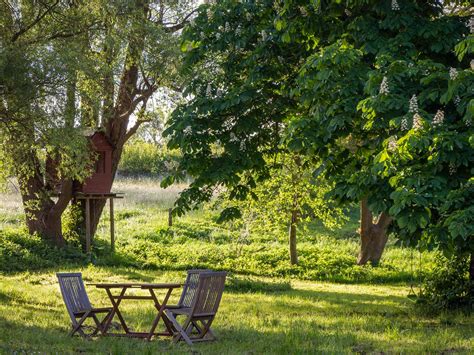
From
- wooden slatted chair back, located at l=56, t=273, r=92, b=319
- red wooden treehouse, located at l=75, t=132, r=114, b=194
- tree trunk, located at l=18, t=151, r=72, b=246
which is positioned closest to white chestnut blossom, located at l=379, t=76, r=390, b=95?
wooden slatted chair back, located at l=56, t=273, r=92, b=319

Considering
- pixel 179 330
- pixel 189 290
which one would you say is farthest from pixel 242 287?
pixel 179 330

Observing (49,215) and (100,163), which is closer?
(100,163)

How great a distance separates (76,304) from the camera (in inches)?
459

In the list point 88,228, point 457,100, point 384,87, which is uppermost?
point 384,87

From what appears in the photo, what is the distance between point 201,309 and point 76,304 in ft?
7.09

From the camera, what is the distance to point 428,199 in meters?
9.97

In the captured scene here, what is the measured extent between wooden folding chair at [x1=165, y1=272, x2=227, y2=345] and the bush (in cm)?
605

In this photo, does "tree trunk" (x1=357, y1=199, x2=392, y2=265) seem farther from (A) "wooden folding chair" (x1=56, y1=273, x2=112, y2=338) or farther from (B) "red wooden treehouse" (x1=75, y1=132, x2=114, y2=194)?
(A) "wooden folding chair" (x1=56, y1=273, x2=112, y2=338)

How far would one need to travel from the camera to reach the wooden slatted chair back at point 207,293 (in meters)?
10.6

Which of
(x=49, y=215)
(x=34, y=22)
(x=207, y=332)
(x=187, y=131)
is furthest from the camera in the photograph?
(x=49, y=215)

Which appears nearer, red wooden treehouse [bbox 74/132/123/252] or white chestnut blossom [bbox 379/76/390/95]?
white chestnut blossom [bbox 379/76/390/95]

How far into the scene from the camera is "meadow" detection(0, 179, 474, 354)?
35.3 ft

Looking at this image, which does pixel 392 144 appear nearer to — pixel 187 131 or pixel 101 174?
pixel 187 131

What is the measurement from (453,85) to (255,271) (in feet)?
56.3
